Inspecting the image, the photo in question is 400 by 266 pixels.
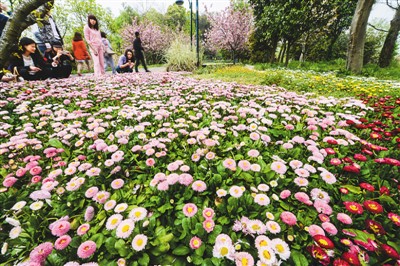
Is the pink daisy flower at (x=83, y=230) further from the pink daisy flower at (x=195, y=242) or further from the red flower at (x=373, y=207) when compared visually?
the red flower at (x=373, y=207)

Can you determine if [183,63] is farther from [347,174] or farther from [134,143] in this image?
[347,174]

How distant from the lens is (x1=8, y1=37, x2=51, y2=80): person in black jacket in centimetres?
562

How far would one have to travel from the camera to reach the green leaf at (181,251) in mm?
1116

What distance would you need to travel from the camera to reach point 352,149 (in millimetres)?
2225

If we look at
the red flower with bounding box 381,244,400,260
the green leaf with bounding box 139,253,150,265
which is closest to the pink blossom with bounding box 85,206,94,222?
the green leaf with bounding box 139,253,150,265

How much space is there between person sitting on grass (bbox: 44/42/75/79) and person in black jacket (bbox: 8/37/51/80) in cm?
47

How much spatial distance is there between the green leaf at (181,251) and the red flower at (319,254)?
68 cm

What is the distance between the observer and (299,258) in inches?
43.4

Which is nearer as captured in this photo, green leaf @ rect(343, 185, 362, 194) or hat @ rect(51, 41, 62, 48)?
green leaf @ rect(343, 185, 362, 194)

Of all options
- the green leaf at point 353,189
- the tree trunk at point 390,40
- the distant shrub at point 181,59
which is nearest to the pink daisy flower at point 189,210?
the green leaf at point 353,189

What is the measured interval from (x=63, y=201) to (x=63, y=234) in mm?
362

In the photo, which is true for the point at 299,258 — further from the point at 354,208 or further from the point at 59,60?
the point at 59,60

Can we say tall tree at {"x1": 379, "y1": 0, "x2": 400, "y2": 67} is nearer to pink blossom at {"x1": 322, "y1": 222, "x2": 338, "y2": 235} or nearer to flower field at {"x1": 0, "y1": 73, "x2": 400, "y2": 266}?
flower field at {"x1": 0, "y1": 73, "x2": 400, "y2": 266}

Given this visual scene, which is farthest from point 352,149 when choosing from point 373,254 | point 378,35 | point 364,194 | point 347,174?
point 378,35
